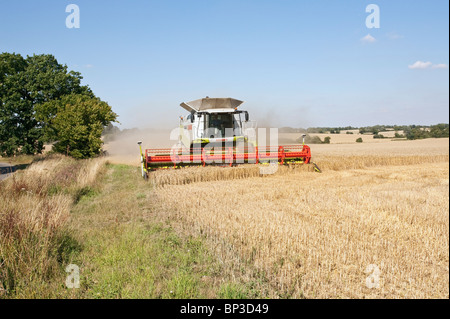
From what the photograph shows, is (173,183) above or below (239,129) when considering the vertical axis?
below

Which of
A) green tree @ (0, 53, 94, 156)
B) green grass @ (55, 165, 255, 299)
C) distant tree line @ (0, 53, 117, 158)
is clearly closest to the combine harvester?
green grass @ (55, 165, 255, 299)

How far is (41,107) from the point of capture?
24.6 meters

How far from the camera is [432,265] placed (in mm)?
4312

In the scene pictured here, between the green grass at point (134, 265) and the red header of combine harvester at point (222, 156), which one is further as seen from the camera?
the red header of combine harvester at point (222, 156)

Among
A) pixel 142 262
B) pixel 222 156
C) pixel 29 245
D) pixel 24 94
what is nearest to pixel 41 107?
pixel 24 94

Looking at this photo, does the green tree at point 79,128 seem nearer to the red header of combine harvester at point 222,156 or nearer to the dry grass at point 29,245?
the red header of combine harvester at point 222,156

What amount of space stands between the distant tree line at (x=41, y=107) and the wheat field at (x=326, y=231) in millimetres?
13135

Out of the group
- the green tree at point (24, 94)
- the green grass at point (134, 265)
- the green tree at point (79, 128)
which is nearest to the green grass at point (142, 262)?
the green grass at point (134, 265)

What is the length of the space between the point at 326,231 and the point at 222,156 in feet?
25.7

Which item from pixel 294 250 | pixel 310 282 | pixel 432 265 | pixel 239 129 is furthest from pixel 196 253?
pixel 239 129

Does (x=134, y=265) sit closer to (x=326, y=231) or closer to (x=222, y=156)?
(x=326, y=231)

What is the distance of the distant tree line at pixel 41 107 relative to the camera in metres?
21.8
